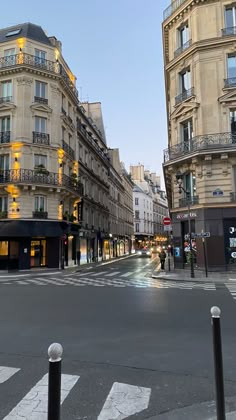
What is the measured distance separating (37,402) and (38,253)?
83.6 ft

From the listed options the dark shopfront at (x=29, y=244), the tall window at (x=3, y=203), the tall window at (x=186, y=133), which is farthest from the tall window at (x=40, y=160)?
the tall window at (x=186, y=133)

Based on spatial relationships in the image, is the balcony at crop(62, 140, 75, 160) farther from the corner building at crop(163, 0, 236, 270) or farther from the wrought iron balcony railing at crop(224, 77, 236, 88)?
the wrought iron balcony railing at crop(224, 77, 236, 88)

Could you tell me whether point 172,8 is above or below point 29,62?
above

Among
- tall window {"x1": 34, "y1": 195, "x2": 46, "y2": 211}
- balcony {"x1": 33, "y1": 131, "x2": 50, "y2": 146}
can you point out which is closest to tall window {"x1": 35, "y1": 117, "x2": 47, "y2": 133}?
balcony {"x1": 33, "y1": 131, "x2": 50, "y2": 146}

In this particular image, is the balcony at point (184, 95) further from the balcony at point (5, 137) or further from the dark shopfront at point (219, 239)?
the balcony at point (5, 137)

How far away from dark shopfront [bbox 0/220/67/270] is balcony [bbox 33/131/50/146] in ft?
23.0

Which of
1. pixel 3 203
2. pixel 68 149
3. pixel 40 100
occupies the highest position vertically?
pixel 40 100

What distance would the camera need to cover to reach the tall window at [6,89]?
2877 centimetres

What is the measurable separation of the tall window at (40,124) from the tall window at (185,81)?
39.9 ft

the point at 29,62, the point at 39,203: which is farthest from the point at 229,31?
the point at 39,203

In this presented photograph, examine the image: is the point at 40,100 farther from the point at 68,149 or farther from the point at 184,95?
the point at 184,95

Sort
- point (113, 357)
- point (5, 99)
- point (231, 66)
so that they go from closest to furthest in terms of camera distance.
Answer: point (113, 357) < point (231, 66) < point (5, 99)

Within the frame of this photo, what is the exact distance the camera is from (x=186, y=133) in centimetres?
2491

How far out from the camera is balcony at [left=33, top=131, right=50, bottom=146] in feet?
93.0
